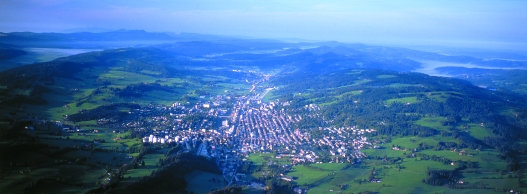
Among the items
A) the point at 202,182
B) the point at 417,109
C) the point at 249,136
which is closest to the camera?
the point at 202,182

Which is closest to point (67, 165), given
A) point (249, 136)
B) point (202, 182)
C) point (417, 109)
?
point (202, 182)

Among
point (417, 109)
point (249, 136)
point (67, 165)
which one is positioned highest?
point (417, 109)

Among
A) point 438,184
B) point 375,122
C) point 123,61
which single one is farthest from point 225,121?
point 123,61

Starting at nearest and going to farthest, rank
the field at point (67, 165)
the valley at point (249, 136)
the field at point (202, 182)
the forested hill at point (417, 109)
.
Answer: the field at point (67, 165)
the field at point (202, 182)
the valley at point (249, 136)
the forested hill at point (417, 109)

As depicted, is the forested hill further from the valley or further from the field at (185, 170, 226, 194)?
the field at (185, 170, 226, 194)

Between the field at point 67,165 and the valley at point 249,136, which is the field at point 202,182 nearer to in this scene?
the valley at point 249,136

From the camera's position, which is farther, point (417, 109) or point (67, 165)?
point (417, 109)

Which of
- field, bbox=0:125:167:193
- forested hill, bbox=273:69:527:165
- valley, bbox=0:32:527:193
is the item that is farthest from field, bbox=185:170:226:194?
forested hill, bbox=273:69:527:165

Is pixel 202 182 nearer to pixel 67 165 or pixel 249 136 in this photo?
pixel 67 165

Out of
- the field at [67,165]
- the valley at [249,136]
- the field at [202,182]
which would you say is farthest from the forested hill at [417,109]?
the field at [67,165]
